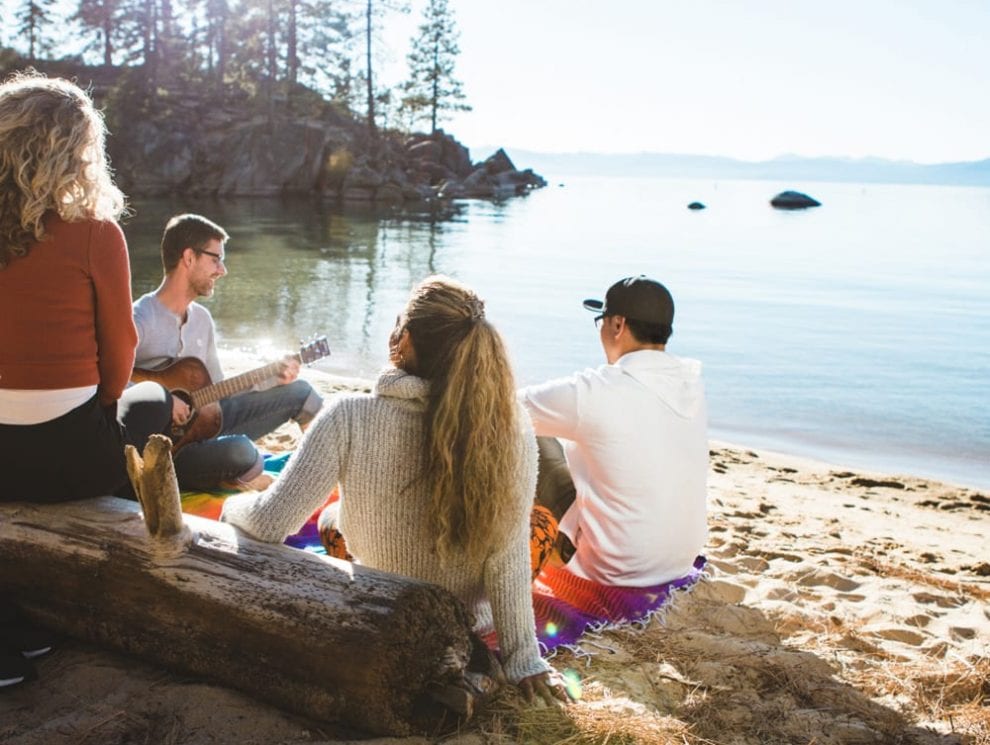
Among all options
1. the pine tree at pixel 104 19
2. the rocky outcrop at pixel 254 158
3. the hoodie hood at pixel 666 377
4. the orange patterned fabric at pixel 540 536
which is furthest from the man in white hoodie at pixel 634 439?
the pine tree at pixel 104 19

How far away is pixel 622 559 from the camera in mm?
3779

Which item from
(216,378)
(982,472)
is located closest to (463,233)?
(982,472)

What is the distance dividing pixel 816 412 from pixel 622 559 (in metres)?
7.35

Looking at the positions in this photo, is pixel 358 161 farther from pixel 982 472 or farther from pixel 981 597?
pixel 981 597

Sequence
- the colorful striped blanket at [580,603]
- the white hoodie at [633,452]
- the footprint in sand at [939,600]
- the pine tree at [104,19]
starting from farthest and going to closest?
the pine tree at [104,19] < the footprint in sand at [939,600] < the white hoodie at [633,452] < the colorful striped blanket at [580,603]

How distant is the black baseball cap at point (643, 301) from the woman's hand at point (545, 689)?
155 centimetres

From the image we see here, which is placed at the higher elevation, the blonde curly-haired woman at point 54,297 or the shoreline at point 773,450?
the blonde curly-haired woman at point 54,297

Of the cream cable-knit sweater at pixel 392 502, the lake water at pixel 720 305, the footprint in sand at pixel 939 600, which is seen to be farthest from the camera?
the lake water at pixel 720 305

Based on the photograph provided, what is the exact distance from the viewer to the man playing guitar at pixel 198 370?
4695 mm

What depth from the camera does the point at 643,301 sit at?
373 cm

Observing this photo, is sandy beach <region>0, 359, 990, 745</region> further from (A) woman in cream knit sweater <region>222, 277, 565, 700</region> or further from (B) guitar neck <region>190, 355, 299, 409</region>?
(B) guitar neck <region>190, 355, 299, 409</region>

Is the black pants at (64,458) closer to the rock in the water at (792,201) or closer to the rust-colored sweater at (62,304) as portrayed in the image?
the rust-colored sweater at (62,304)

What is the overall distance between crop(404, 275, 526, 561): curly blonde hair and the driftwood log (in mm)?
258

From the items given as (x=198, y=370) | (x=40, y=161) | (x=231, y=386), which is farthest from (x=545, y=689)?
(x=198, y=370)
